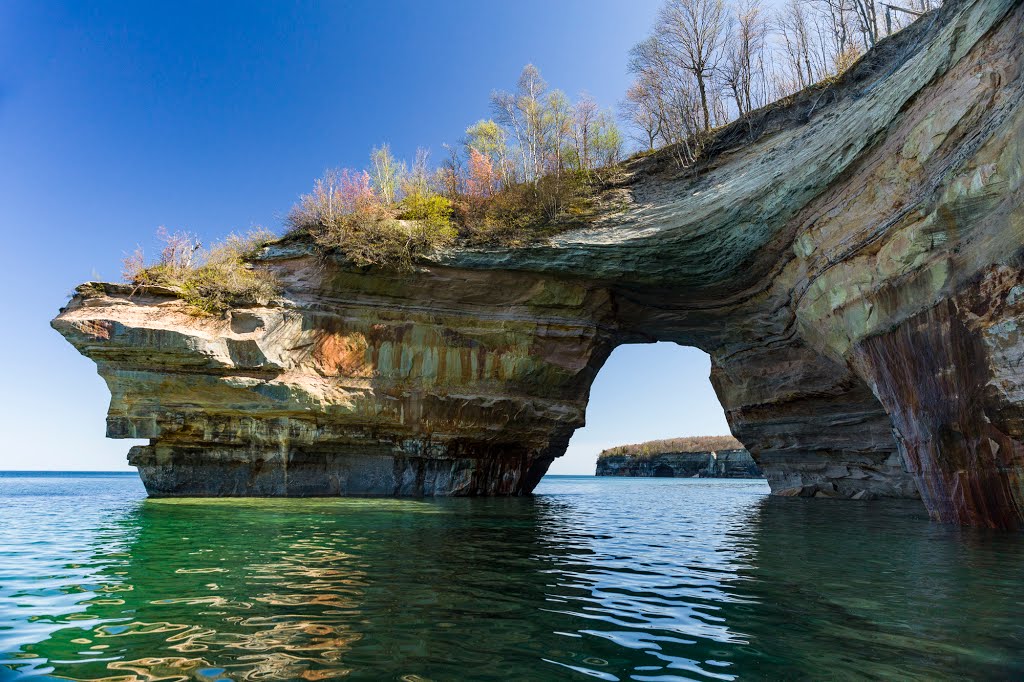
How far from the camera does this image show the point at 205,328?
727 inches

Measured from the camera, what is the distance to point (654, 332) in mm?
22875

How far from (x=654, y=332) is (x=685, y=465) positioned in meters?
55.2

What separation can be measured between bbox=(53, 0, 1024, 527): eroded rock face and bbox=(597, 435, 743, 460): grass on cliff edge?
46.8 metres

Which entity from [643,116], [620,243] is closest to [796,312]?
[620,243]

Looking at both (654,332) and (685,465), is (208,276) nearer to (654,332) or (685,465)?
(654,332)

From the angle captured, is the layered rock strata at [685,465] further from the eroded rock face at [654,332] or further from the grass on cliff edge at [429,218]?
the grass on cliff edge at [429,218]

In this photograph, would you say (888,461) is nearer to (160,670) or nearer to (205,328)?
(160,670)


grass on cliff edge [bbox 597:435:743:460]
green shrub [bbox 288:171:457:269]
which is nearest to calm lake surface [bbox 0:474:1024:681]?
green shrub [bbox 288:171:457:269]

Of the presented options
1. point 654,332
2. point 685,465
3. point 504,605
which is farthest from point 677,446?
point 504,605

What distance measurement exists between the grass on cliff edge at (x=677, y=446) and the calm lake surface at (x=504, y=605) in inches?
2432

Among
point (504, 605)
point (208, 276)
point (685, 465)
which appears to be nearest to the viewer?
point (504, 605)

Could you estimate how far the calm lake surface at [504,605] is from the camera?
3.71m

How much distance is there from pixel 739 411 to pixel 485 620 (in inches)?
824

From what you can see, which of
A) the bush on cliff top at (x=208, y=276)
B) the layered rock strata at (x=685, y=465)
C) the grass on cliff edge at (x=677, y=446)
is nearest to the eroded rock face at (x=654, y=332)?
the bush on cliff top at (x=208, y=276)
